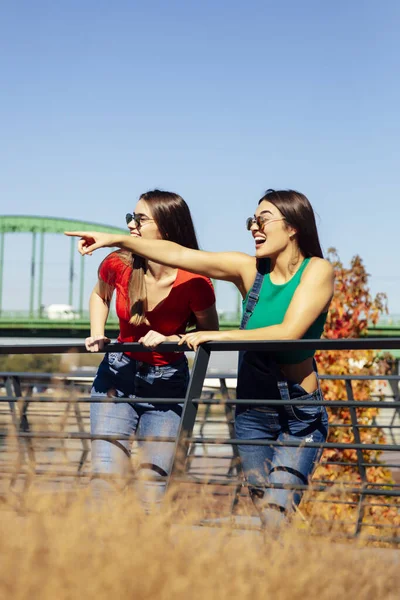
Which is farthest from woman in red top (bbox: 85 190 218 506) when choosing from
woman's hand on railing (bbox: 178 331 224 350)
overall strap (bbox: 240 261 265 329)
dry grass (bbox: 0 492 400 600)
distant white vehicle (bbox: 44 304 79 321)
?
distant white vehicle (bbox: 44 304 79 321)

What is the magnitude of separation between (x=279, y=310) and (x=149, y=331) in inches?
25.9

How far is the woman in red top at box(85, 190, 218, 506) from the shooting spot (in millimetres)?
3928

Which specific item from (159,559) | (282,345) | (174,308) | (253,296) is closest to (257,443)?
(282,345)

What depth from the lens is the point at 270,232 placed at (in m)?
3.70

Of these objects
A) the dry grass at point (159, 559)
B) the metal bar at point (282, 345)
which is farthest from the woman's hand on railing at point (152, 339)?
the dry grass at point (159, 559)

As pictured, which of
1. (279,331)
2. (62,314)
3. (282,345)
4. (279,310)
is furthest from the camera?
(62,314)

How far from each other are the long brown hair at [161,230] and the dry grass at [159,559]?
A: 5.04ft

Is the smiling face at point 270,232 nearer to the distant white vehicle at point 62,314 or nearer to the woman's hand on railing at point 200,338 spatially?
the woman's hand on railing at point 200,338

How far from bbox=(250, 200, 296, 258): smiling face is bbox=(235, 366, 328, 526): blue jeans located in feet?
1.94

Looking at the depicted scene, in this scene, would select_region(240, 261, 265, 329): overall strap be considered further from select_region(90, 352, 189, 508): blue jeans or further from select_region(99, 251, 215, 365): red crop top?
select_region(90, 352, 189, 508): blue jeans

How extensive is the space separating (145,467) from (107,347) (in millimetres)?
581

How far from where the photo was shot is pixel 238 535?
8.25ft

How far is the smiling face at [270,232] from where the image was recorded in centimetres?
367

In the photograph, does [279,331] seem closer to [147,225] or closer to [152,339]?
[152,339]
